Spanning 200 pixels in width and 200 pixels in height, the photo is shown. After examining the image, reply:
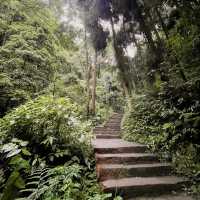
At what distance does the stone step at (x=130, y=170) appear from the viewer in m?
3.99

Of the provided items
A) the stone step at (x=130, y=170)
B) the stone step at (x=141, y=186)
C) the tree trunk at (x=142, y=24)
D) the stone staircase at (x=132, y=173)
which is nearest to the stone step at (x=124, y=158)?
the stone staircase at (x=132, y=173)

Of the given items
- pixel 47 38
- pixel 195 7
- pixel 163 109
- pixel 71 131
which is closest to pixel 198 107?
pixel 163 109

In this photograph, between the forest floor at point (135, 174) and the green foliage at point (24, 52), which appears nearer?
the forest floor at point (135, 174)

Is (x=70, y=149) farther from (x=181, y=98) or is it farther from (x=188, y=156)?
(x=181, y=98)

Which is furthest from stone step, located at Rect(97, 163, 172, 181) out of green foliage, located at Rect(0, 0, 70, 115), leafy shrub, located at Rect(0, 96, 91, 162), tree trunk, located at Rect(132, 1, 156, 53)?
tree trunk, located at Rect(132, 1, 156, 53)

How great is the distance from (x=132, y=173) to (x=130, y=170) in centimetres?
6

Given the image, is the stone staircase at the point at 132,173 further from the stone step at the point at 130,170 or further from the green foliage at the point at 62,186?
the green foliage at the point at 62,186

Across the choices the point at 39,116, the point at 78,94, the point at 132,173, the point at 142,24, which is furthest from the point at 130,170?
the point at 78,94

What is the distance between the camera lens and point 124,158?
Answer: 4.57 metres

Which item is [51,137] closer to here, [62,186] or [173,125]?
[62,186]

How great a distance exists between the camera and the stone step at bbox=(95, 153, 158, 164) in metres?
4.50

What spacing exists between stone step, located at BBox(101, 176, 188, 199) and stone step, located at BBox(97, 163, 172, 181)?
18cm

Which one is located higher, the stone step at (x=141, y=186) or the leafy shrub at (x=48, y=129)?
the leafy shrub at (x=48, y=129)

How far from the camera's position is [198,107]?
17.6 ft
